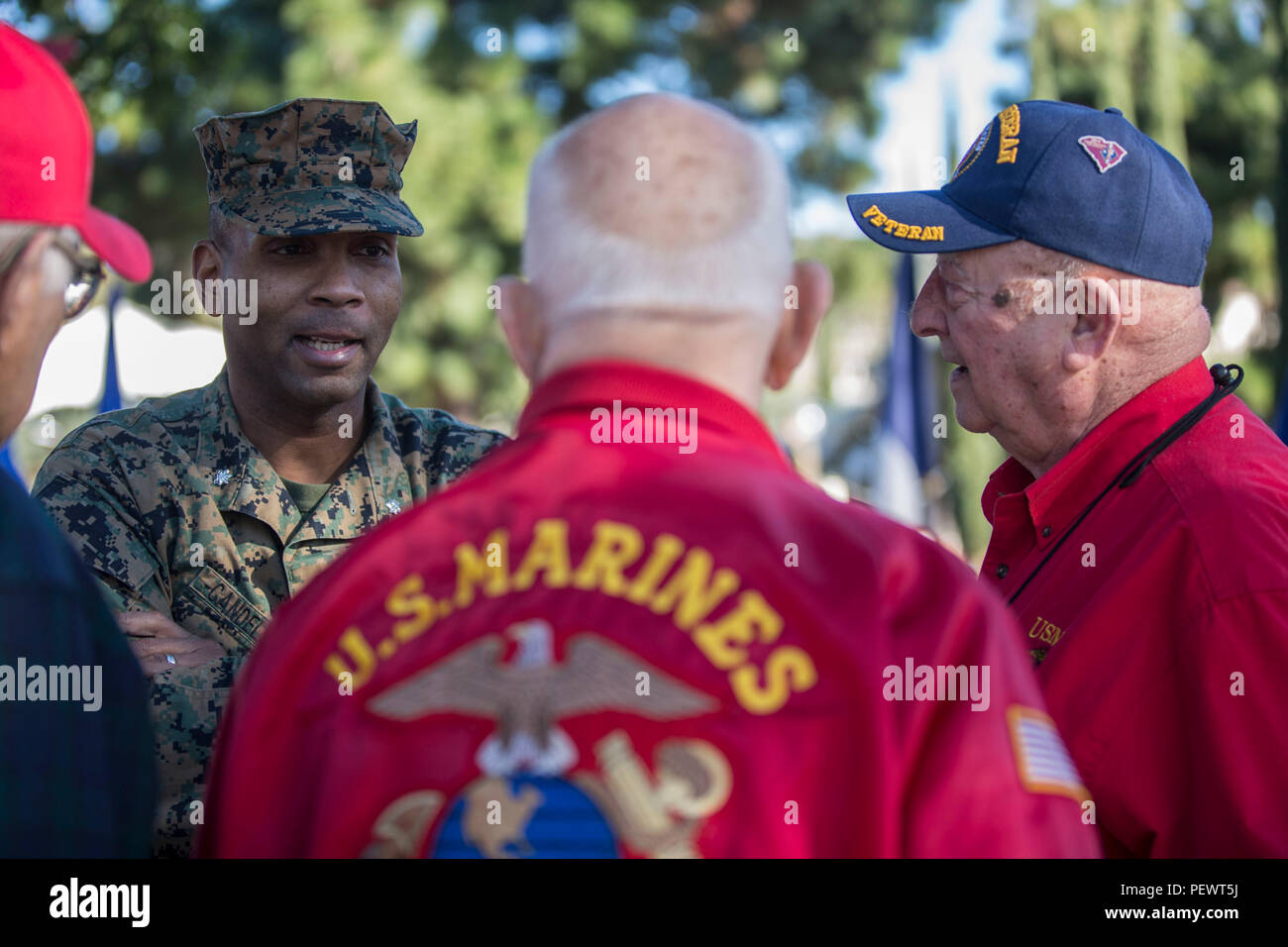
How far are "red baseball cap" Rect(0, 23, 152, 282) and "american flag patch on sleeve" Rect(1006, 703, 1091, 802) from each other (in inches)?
56.2

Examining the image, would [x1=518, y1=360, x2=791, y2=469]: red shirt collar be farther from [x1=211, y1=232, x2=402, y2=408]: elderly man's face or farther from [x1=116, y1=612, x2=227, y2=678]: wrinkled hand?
[x1=211, y1=232, x2=402, y2=408]: elderly man's face

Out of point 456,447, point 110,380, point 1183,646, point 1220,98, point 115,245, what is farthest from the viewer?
point 1220,98

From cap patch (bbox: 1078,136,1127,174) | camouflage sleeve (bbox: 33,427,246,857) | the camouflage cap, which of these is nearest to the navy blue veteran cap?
cap patch (bbox: 1078,136,1127,174)

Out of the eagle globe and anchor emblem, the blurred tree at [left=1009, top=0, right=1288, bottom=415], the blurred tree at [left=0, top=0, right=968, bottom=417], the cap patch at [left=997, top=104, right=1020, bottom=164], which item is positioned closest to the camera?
the eagle globe and anchor emblem

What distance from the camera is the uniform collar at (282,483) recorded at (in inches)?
121

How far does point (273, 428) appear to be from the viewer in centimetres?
322

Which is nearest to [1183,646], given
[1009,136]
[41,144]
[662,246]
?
[1009,136]

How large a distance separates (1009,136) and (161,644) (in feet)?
6.78

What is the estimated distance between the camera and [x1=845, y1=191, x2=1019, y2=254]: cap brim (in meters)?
2.75

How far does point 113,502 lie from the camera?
290 cm

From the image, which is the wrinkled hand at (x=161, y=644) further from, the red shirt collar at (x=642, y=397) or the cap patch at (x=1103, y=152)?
the cap patch at (x=1103, y=152)

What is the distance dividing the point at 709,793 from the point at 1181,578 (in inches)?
49.0

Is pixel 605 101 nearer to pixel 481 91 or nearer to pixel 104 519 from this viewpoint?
pixel 481 91
